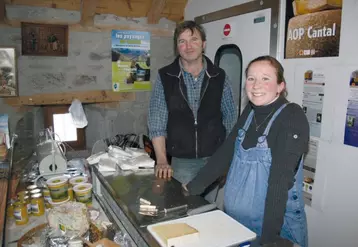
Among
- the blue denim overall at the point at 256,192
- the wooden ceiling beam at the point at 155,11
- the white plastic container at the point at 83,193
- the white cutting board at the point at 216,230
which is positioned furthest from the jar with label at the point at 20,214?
the wooden ceiling beam at the point at 155,11

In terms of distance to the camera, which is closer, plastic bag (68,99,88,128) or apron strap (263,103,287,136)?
apron strap (263,103,287,136)

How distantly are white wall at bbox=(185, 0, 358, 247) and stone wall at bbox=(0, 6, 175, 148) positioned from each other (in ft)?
5.64

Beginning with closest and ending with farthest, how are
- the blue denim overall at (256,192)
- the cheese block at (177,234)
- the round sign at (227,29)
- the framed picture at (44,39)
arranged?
the cheese block at (177,234) < the blue denim overall at (256,192) < the round sign at (227,29) < the framed picture at (44,39)

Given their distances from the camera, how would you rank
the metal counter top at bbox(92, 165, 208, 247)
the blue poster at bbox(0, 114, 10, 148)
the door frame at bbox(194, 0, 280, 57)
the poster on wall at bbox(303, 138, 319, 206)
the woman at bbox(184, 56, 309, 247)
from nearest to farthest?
the metal counter top at bbox(92, 165, 208, 247) → the woman at bbox(184, 56, 309, 247) → the blue poster at bbox(0, 114, 10, 148) → the poster on wall at bbox(303, 138, 319, 206) → the door frame at bbox(194, 0, 280, 57)

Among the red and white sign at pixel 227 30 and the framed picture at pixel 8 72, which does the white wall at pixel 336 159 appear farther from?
the framed picture at pixel 8 72

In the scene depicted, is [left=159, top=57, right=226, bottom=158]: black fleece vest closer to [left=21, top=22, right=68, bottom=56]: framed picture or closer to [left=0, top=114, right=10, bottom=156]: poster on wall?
[left=0, top=114, right=10, bottom=156]: poster on wall

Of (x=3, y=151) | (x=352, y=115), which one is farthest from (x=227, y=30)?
(x=3, y=151)

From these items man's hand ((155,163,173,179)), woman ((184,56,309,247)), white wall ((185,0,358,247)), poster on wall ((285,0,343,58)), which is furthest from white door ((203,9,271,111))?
man's hand ((155,163,173,179))

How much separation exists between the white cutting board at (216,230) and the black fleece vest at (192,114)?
87cm

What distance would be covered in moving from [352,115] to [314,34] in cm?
53

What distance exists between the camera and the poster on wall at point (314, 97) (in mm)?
1759

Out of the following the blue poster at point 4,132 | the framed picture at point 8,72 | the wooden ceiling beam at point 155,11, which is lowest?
the blue poster at point 4,132

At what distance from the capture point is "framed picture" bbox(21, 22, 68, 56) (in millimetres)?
2590

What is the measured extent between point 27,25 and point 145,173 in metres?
1.93
